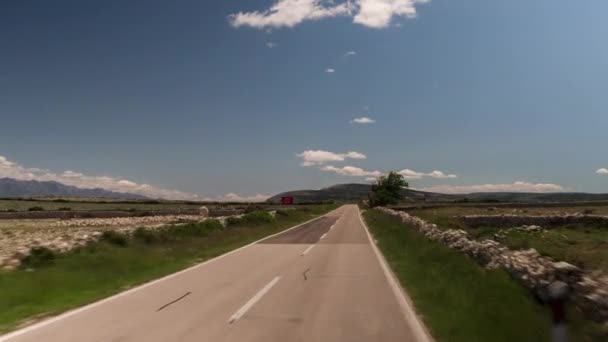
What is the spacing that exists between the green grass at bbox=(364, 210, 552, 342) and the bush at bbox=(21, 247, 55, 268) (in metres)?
11.7

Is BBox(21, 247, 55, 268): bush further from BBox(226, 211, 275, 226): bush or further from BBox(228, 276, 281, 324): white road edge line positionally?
BBox(226, 211, 275, 226): bush

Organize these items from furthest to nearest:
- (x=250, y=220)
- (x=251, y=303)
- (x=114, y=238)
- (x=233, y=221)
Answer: (x=250, y=220), (x=233, y=221), (x=114, y=238), (x=251, y=303)

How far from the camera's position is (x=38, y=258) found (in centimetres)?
1406

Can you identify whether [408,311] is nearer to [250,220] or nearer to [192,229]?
[192,229]

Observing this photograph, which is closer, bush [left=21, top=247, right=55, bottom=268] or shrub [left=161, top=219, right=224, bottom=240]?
bush [left=21, top=247, right=55, bottom=268]

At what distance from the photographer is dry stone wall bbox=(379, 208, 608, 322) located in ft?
22.9

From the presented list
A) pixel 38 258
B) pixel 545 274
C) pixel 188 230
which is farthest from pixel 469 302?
pixel 188 230

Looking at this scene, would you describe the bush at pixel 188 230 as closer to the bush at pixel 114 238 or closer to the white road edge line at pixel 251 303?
the bush at pixel 114 238

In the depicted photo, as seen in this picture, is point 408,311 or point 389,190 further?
point 389,190

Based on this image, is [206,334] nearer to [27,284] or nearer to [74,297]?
[74,297]

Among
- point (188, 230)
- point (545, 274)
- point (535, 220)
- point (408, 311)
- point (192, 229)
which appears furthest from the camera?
point (535, 220)

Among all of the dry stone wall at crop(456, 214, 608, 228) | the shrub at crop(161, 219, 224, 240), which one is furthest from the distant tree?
the shrub at crop(161, 219, 224, 240)

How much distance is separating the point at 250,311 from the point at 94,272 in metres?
7.68

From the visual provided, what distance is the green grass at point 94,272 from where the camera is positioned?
950cm
